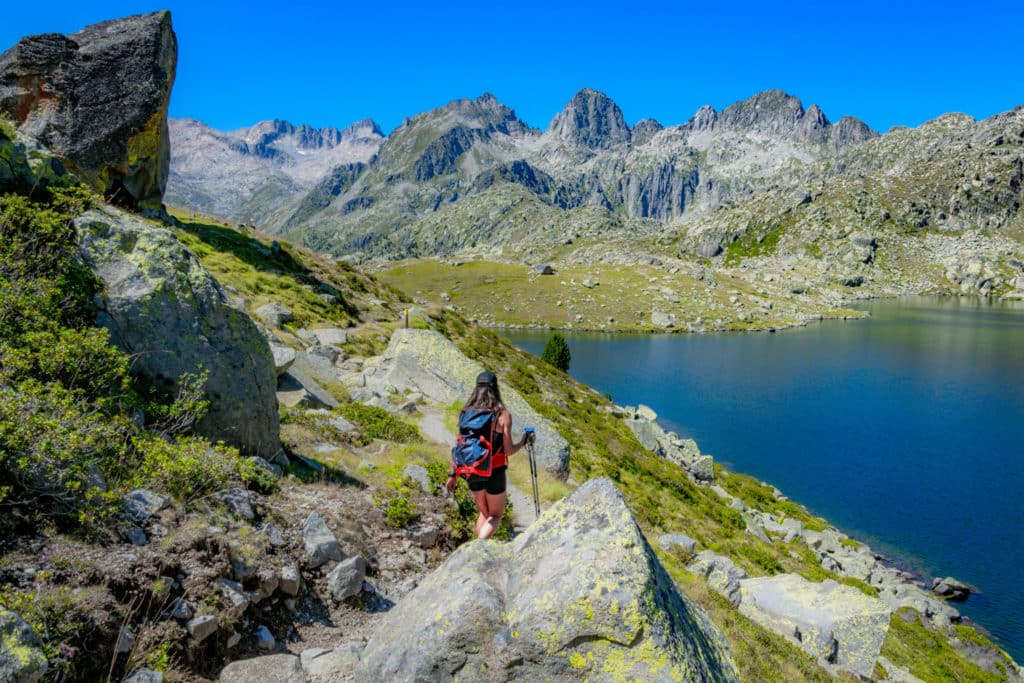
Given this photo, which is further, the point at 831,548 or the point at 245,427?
the point at 831,548

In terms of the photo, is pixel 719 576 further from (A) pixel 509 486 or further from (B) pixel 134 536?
(B) pixel 134 536

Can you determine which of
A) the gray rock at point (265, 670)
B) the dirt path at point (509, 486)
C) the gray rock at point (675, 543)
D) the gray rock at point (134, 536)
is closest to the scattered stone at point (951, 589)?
the gray rock at point (675, 543)

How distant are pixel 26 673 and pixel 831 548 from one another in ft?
129

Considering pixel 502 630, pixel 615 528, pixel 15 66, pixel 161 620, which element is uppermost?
pixel 15 66

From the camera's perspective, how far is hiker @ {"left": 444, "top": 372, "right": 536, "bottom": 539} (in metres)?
9.41

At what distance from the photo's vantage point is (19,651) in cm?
467

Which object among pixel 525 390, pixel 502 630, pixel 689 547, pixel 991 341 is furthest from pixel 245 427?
pixel 991 341

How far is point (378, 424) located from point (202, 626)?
10.2 meters

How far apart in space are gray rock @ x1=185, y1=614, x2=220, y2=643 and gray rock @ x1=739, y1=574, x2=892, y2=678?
13.4m

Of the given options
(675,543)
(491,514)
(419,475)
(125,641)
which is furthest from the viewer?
(675,543)

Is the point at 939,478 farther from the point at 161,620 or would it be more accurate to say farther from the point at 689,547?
the point at 161,620

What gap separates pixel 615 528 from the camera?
6055 millimetres

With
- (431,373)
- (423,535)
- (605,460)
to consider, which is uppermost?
(431,373)

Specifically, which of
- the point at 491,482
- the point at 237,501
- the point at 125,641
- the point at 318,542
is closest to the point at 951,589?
the point at 491,482
